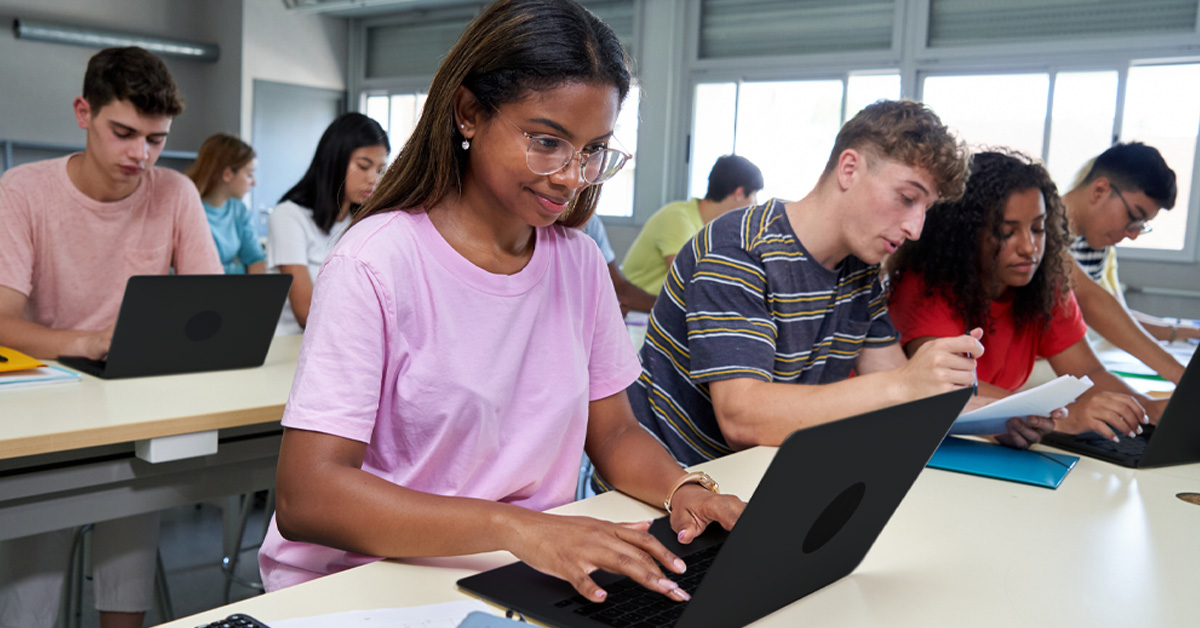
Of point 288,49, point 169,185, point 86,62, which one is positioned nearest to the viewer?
point 169,185

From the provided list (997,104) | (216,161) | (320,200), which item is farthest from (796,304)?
(997,104)

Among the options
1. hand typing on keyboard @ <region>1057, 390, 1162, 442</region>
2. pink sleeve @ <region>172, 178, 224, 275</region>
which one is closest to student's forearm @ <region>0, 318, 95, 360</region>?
pink sleeve @ <region>172, 178, 224, 275</region>

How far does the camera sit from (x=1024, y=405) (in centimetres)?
153

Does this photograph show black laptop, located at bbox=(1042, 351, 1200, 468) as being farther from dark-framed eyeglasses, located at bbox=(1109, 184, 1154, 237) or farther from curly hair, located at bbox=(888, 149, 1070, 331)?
dark-framed eyeglasses, located at bbox=(1109, 184, 1154, 237)

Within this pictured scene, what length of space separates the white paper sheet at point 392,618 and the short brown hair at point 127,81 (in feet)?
6.02

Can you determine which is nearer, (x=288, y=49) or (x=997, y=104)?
(x=997, y=104)

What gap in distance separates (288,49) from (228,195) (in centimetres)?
449

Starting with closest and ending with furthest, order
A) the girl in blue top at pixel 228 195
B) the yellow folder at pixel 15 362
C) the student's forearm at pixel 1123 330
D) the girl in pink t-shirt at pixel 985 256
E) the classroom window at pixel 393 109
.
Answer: the yellow folder at pixel 15 362, the girl in pink t-shirt at pixel 985 256, the student's forearm at pixel 1123 330, the girl in blue top at pixel 228 195, the classroom window at pixel 393 109

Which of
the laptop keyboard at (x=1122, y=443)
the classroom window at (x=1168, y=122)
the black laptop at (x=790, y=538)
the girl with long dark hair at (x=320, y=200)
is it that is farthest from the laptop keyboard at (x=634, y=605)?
the classroom window at (x=1168, y=122)

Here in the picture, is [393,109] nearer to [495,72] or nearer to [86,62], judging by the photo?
[86,62]

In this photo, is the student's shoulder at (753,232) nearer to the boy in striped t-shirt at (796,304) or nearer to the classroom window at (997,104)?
the boy in striped t-shirt at (796,304)

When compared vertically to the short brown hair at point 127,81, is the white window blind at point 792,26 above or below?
above

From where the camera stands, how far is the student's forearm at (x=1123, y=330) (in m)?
2.56

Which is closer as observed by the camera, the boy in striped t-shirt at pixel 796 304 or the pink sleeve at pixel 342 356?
the pink sleeve at pixel 342 356
